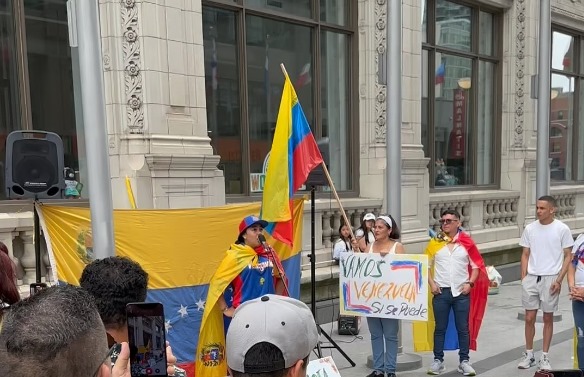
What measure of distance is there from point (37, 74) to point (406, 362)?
5940mm

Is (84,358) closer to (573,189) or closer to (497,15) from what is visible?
(497,15)

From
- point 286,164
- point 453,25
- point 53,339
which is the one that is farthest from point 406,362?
point 453,25

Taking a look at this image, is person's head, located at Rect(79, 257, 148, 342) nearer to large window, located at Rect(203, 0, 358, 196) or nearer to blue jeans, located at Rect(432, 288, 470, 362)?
blue jeans, located at Rect(432, 288, 470, 362)

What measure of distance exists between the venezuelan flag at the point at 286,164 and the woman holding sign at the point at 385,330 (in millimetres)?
987

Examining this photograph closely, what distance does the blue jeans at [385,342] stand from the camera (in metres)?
5.73

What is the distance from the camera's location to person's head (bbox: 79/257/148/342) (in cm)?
237

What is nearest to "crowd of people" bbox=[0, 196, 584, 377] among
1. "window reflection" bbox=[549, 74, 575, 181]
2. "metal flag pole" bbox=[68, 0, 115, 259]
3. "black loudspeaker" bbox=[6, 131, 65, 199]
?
"metal flag pole" bbox=[68, 0, 115, 259]

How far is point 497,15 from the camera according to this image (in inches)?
531

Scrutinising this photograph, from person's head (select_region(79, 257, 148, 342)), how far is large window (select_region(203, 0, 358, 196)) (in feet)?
20.6

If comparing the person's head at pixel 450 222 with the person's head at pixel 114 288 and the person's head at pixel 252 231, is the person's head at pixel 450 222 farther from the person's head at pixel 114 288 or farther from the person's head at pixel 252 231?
the person's head at pixel 114 288

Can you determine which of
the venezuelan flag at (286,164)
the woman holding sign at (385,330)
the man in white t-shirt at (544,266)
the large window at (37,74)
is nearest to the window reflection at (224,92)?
the large window at (37,74)

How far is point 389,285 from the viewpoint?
5789mm

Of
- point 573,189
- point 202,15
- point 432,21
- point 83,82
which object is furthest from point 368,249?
point 573,189

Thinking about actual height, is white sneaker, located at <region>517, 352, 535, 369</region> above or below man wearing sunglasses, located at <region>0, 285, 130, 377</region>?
below
